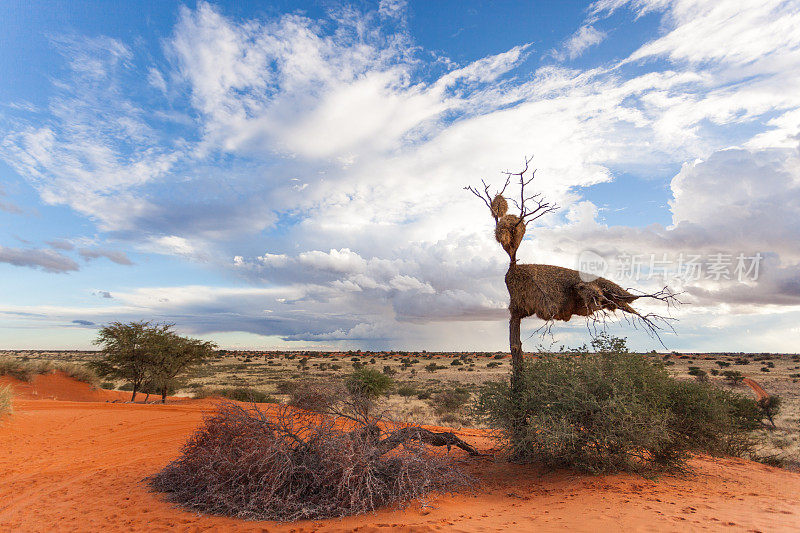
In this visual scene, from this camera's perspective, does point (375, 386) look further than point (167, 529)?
Yes

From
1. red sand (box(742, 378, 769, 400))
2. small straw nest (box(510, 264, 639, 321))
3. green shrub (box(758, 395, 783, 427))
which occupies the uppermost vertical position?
small straw nest (box(510, 264, 639, 321))

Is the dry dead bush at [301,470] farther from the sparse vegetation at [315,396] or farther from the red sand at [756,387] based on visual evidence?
the red sand at [756,387]

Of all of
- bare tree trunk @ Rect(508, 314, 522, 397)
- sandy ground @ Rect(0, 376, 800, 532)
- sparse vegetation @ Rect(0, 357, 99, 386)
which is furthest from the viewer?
sparse vegetation @ Rect(0, 357, 99, 386)

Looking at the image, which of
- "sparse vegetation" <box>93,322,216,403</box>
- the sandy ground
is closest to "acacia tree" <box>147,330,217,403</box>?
"sparse vegetation" <box>93,322,216,403</box>

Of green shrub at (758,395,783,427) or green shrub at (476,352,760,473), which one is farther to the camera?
green shrub at (758,395,783,427)

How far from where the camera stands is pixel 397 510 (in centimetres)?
666

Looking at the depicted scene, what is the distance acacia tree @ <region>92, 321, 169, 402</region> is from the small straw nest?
20.1 metres

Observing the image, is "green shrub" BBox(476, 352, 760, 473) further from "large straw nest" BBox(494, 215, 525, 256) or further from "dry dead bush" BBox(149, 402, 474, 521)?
"large straw nest" BBox(494, 215, 525, 256)

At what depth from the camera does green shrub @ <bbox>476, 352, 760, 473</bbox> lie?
27.7 ft

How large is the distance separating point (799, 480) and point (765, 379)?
35031mm

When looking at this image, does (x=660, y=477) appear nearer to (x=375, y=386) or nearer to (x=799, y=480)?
(x=799, y=480)

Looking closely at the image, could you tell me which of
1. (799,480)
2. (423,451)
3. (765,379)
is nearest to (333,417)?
(423,451)

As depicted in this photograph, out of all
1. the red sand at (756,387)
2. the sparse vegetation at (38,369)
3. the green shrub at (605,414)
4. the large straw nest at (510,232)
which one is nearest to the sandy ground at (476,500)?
the green shrub at (605,414)

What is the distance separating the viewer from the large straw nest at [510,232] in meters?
11.2
